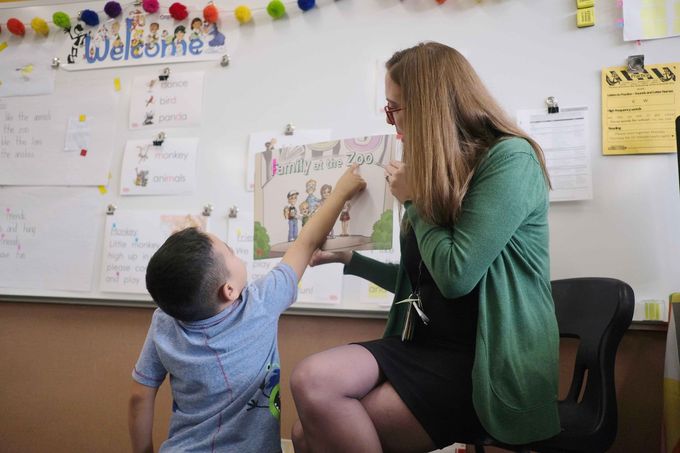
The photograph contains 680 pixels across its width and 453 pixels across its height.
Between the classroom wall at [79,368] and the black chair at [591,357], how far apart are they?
2.15 ft

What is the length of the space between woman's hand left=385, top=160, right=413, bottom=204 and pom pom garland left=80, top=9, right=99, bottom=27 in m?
1.54

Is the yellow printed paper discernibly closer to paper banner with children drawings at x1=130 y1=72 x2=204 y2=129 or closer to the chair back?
the chair back

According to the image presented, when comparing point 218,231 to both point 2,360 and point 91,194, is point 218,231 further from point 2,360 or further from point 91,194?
point 2,360

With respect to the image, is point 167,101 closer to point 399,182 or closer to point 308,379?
point 399,182

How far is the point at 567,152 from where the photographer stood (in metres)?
1.48

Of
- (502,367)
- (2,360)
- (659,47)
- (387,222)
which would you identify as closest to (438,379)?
(502,367)

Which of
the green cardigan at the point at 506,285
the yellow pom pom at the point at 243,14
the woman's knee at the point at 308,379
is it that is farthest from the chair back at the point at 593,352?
the yellow pom pom at the point at 243,14

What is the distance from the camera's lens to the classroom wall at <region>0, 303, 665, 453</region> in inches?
66.5

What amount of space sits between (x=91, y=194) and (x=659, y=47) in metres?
1.98

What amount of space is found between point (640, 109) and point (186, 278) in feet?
4.40

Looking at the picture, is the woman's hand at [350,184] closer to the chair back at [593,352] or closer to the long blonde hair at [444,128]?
the long blonde hair at [444,128]

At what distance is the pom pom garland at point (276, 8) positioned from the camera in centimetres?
177

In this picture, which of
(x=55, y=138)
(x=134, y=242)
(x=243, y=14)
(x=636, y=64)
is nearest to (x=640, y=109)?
(x=636, y=64)

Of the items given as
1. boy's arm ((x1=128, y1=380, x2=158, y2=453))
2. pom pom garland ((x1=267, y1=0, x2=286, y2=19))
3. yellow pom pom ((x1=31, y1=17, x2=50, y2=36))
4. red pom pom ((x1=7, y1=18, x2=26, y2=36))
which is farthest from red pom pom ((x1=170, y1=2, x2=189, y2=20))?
boy's arm ((x1=128, y1=380, x2=158, y2=453))
